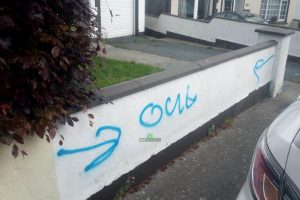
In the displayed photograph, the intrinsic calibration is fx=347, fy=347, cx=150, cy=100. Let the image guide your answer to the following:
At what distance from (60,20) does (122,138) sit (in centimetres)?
144

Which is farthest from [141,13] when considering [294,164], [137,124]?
[294,164]

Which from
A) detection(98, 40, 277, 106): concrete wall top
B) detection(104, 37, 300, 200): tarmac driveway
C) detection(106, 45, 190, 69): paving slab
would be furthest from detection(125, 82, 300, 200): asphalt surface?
detection(106, 45, 190, 69): paving slab

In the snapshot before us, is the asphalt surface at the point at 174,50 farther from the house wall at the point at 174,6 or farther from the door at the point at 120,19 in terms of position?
the house wall at the point at 174,6

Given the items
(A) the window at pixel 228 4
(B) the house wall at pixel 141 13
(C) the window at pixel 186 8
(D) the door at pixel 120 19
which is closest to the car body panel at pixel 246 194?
(D) the door at pixel 120 19

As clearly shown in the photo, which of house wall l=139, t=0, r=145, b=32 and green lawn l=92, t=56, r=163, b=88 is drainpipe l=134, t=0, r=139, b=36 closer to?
house wall l=139, t=0, r=145, b=32

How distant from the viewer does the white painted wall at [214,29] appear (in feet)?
42.6

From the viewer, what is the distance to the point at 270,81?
6695 mm

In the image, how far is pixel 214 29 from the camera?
14.5 m

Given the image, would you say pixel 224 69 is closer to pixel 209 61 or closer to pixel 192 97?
pixel 209 61

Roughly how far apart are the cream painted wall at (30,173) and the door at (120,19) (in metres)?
11.6

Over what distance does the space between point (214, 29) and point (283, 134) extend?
43.1 ft

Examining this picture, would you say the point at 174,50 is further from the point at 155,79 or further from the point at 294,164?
the point at 294,164

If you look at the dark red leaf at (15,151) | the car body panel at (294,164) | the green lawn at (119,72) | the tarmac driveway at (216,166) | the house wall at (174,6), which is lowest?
the tarmac driveway at (216,166)

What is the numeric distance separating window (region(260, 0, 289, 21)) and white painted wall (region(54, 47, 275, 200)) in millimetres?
21727
